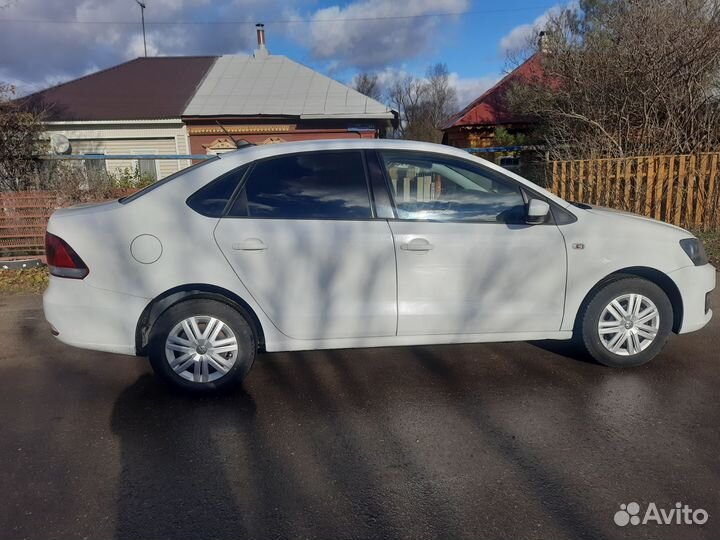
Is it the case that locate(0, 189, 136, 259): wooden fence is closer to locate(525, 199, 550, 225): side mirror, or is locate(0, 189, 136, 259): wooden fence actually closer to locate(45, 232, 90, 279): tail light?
locate(45, 232, 90, 279): tail light

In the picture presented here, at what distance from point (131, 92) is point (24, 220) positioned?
35.7ft

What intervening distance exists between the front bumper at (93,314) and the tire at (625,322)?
10.4 ft

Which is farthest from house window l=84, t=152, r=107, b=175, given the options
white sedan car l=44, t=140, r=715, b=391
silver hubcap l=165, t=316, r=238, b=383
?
silver hubcap l=165, t=316, r=238, b=383

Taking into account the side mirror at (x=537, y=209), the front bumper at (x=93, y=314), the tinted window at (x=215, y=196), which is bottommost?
the front bumper at (x=93, y=314)

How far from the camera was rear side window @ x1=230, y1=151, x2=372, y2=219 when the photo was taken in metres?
3.49

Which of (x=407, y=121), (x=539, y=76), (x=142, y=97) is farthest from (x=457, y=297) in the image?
(x=407, y=121)

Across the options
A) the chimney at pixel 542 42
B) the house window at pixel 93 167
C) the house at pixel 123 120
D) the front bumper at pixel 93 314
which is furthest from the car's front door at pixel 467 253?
the house at pixel 123 120

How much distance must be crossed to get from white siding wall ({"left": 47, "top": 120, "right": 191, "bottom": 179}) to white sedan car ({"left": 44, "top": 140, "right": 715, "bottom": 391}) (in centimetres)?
1291

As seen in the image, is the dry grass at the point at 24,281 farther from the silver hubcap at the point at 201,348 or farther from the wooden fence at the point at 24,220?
the silver hubcap at the point at 201,348

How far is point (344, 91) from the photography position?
54.3 ft

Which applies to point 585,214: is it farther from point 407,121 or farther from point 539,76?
point 407,121

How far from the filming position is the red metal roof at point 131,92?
50.6ft

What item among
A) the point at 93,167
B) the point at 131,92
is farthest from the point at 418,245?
the point at 131,92

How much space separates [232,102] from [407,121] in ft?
154
